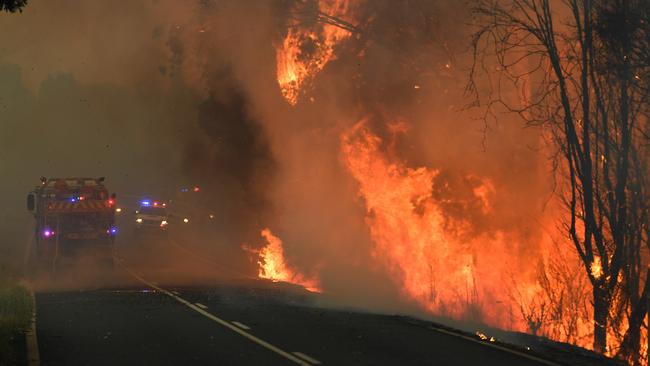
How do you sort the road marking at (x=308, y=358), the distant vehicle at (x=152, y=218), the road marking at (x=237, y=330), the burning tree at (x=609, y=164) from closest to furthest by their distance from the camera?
the road marking at (x=308, y=358), the road marking at (x=237, y=330), the burning tree at (x=609, y=164), the distant vehicle at (x=152, y=218)

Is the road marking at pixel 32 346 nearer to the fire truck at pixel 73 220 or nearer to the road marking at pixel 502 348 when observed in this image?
the road marking at pixel 502 348

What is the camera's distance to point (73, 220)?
29.1 m

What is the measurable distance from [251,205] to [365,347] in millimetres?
35407

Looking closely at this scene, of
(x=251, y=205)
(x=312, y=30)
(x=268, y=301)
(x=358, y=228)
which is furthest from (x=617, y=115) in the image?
(x=251, y=205)

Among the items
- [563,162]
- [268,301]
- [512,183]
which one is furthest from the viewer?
[512,183]

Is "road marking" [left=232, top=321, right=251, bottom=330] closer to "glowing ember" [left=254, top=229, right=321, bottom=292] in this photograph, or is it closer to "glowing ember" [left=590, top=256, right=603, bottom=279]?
"glowing ember" [left=590, top=256, right=603, bottom=279]

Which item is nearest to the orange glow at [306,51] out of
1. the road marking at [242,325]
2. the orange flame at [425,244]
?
the orange flame at [425,244]

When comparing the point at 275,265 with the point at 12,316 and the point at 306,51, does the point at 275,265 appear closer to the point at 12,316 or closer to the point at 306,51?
the point at 306,51

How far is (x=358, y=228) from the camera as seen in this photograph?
3350cm

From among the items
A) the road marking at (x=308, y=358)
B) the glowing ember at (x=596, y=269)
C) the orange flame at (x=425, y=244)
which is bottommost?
the road marking at (x=308, y=358)

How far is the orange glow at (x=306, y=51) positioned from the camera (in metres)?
28.5

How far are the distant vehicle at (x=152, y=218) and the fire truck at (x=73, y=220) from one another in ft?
53.3

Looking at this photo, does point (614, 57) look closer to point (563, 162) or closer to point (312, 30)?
point (563, 162)

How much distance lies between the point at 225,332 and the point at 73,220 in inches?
643
